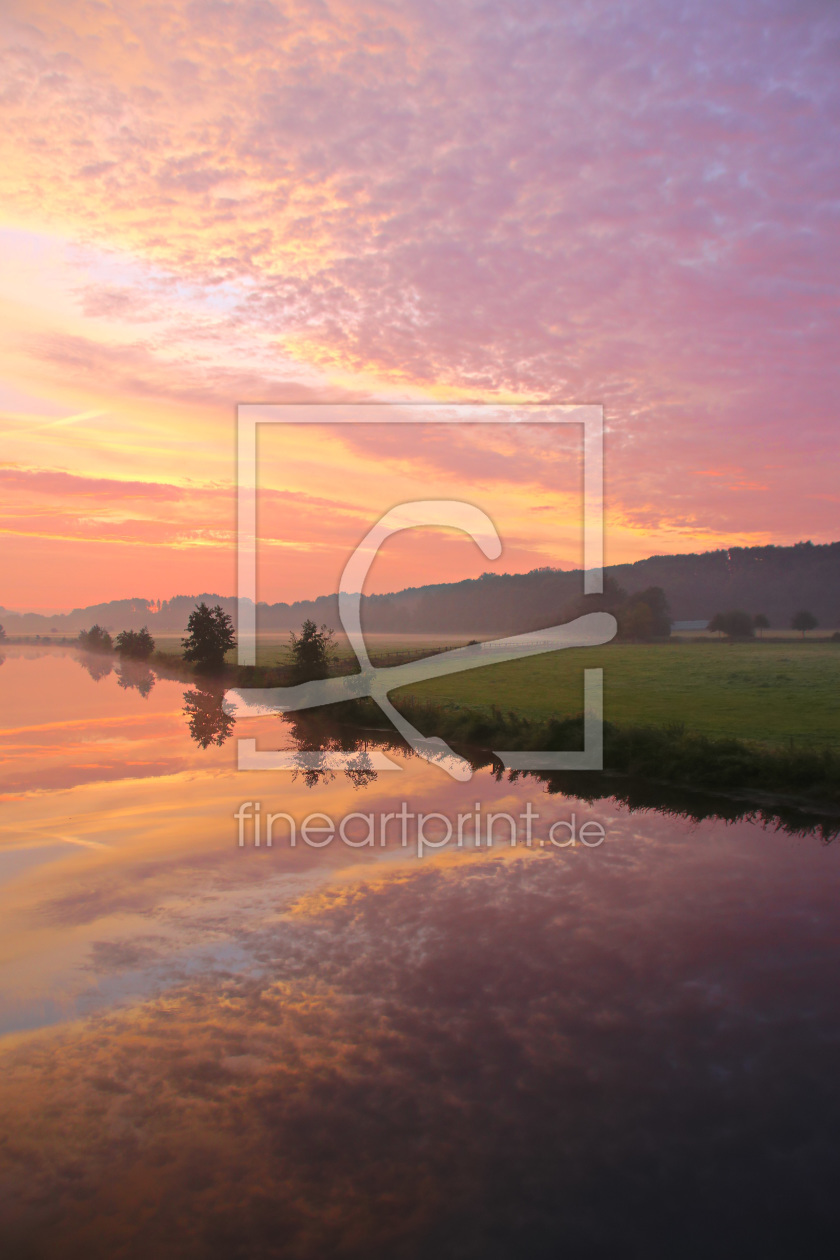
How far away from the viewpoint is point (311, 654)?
1983 inches

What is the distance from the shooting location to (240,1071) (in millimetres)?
8422

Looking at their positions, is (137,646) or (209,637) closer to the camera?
(209,637)

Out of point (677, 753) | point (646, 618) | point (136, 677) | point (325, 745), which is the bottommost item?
point (325, 745)

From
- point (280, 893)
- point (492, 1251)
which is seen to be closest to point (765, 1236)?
point (492, 1251)

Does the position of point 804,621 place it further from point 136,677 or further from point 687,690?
point 136,677

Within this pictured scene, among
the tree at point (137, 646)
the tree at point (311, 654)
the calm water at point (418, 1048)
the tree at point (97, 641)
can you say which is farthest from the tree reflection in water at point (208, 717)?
the tree at point (97, 641)

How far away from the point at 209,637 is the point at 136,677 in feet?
51.4

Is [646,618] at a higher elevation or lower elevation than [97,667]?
higher

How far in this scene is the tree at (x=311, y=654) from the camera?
49.8 metres

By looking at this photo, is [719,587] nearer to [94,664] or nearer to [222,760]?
[94,664]

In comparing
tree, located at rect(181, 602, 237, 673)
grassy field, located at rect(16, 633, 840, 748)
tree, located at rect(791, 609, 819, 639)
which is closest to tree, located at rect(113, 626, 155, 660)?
tree, located at rect(181, 602, 237, 673)

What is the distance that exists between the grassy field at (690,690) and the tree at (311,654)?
22.6 ft

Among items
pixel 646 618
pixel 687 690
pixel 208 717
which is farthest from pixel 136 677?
pixel 646 618

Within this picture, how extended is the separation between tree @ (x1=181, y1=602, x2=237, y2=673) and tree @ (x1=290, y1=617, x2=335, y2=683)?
1700 cm
